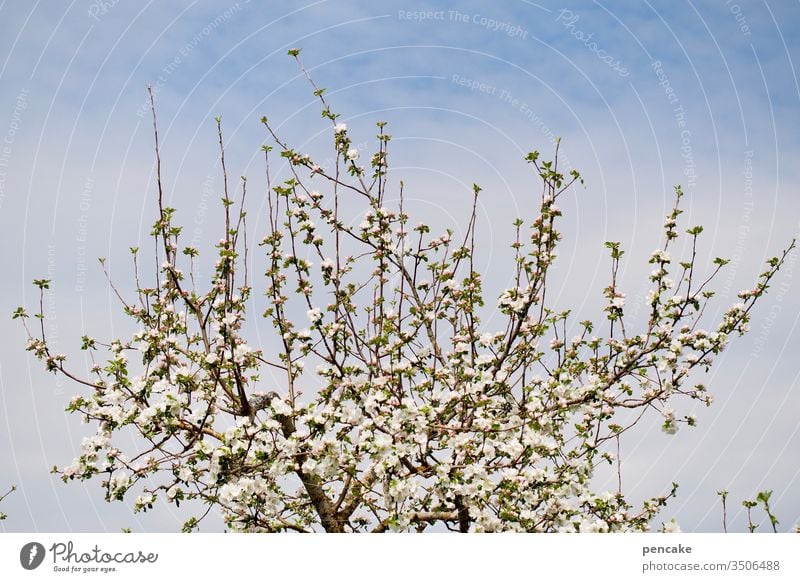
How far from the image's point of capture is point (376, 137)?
332 inches

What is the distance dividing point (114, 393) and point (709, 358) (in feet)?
18.6

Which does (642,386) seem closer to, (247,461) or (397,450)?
(397,450)

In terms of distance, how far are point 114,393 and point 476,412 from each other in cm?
340

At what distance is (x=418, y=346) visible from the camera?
7.99m

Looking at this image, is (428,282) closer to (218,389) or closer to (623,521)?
(218,389)

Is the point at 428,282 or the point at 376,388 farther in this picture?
the point at 428,282

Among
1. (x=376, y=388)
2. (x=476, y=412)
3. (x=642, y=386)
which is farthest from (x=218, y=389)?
(x=642, y=386)
